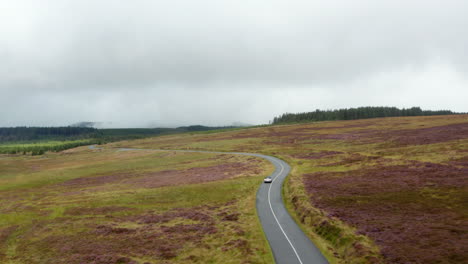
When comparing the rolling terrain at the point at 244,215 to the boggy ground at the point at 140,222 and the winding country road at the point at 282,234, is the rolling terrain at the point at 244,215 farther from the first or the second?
the winding country road at the point at 282,234

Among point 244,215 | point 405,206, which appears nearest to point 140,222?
point 244,215

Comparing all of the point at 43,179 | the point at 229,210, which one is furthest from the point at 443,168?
the point at 43,179

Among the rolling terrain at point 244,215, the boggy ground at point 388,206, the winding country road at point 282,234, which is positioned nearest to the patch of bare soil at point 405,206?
the boggy ground at point 388,206

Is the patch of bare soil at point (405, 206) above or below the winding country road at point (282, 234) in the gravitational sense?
above

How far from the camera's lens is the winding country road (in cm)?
2506

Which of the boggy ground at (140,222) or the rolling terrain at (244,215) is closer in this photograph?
the rolling terrain at (244,215)

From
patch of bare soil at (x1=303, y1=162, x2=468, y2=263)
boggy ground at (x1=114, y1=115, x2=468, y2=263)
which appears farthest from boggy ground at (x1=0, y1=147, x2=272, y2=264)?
patch of bare soil at (x1=303, y1=162, x2=468, y2=263)

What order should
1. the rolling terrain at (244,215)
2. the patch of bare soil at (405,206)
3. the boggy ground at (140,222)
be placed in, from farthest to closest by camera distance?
1. the boggy ground at (140,222)
2. the rolling terrain at (244,215)
3. the patch of bare soil at (405,206)

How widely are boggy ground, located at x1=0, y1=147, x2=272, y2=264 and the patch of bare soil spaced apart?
12737mm

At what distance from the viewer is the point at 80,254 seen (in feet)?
94.9

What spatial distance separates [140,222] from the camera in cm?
3931

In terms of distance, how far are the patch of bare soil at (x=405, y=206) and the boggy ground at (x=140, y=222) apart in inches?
501

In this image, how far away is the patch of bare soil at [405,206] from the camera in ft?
76.0

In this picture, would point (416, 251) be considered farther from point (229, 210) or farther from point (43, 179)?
point (43, 179)
